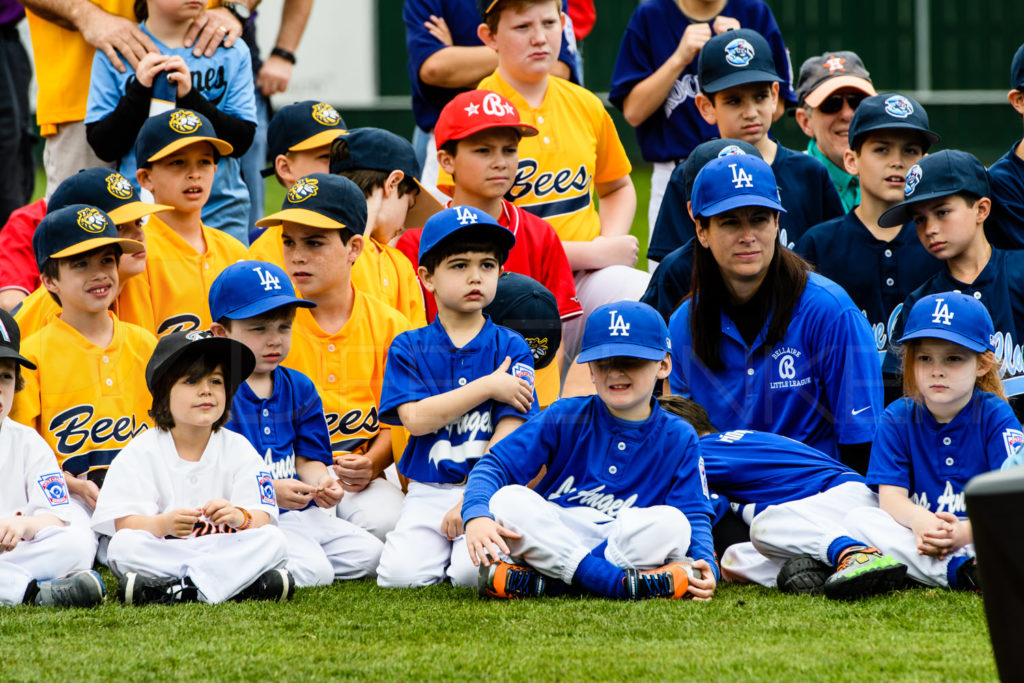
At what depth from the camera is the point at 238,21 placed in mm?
6117

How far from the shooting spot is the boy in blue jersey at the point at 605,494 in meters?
3.84

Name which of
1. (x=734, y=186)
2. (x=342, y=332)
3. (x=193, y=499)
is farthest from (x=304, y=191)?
(x=734, y=186)

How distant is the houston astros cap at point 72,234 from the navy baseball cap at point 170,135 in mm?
624

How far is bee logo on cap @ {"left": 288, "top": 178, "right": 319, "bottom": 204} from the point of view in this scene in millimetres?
5004

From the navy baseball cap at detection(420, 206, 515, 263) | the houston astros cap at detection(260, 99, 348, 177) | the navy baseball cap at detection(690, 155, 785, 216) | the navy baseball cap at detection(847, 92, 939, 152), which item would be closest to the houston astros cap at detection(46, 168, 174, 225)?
the houston astros cap at detection(260, 99, 348, 177)

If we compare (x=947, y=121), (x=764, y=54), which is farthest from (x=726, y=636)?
(x=947, y=121)

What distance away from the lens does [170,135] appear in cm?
530

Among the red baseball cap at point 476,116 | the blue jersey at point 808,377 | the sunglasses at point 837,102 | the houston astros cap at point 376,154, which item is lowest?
the blue jersey at point 808,377

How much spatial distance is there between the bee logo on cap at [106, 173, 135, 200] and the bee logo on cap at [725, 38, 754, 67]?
8.28 feet

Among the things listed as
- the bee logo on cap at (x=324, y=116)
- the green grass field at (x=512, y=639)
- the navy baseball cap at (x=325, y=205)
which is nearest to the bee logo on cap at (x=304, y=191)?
the navy baseball cap at (x=325, y=205)

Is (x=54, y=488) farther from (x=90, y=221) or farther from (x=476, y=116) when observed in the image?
(x=476, y=116)

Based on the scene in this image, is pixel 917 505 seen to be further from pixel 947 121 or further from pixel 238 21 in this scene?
pixel 947 121

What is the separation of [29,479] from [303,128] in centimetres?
245

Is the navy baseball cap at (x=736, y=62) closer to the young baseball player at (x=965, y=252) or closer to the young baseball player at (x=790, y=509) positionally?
the young baseball player at (x=965, y=252)
